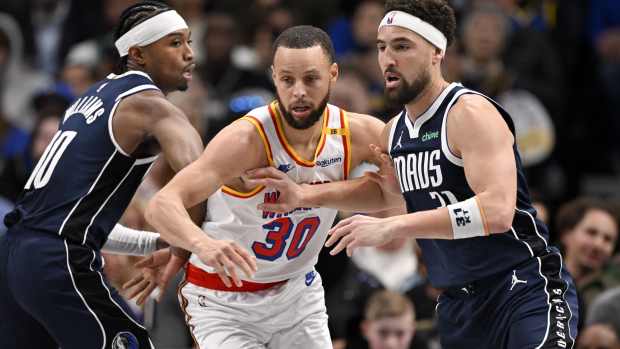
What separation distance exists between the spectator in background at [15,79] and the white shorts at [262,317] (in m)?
6.51

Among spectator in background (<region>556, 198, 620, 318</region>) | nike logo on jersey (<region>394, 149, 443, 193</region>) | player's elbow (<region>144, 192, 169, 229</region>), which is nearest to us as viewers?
player's elbow (<region>144, 192, 169, 229</region>)

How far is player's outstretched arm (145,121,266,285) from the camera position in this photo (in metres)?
5.87

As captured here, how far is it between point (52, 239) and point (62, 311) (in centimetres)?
41

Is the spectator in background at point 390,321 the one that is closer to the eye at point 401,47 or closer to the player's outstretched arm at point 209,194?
the player's outstretched arm at point 209,194

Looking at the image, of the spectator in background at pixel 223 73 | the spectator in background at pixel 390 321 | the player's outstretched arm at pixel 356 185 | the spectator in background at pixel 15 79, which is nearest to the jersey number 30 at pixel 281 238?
the player's outstretched arm at pixel 356 185

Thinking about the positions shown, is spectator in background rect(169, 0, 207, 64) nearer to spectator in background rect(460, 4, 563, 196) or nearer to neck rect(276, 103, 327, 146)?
spectator in background rect(460, 4, 563, 196)

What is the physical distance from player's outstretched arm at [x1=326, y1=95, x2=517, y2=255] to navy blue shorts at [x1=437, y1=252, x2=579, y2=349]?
1.47 ft

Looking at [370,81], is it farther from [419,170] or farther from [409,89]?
[419,170]

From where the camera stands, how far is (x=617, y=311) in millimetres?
8945

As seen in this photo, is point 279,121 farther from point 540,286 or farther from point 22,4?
point 22,4

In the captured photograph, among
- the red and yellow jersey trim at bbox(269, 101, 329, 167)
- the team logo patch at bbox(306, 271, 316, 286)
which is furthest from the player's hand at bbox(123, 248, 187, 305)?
the red and yellow jersey trim at bbox(269, 101, 329, 167)

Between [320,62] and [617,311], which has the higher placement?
[320,62]

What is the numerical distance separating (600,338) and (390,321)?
160 centimetres

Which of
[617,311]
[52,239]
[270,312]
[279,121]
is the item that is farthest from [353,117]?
[617,311]
